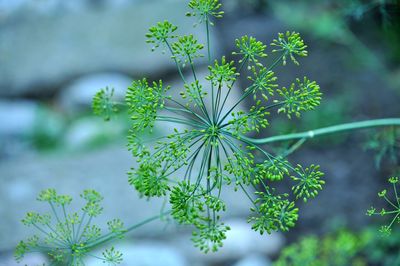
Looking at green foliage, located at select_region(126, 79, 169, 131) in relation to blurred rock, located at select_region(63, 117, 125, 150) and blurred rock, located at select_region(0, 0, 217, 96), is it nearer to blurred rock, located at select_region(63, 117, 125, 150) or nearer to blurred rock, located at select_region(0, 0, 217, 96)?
blurred rock, located at select_region(63, 117, 125, 150)

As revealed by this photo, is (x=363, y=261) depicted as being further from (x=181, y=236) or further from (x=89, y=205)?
(x=89, y=205)

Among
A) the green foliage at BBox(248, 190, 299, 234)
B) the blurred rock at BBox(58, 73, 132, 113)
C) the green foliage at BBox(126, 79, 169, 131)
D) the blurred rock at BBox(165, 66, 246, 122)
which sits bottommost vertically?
the green foliage at BBox(248, 190, 299, 234)

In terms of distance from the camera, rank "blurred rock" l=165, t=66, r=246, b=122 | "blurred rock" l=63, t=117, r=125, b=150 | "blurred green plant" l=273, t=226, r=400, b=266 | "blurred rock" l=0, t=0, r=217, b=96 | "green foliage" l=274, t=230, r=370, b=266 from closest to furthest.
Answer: "green foliage" l=274, t=230, r=370, b=266
"blurred green plant" l=273, t=226, r=400, b=266
"blurred rock" l=63, t=117, r=125, b=150
"blurred rock" l=165, t=66, r=246, b=122
"blurred rock" l=0, t=0, r=217, b=96

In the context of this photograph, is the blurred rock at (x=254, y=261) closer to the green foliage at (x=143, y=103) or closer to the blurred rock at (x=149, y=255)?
the blurred rock at (x=149, y=255)

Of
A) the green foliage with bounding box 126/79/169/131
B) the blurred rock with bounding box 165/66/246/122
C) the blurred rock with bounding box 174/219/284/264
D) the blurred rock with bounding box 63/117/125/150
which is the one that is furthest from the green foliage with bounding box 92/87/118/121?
the blurred rock with bounding box 165/66/246/122

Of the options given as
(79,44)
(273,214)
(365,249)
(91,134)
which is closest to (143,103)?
(273,214)

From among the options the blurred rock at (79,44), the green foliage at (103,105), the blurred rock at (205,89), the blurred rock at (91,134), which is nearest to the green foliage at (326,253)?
the green foliage at (103,105)

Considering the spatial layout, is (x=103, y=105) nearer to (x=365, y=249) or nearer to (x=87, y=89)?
(x=365, y=249)
